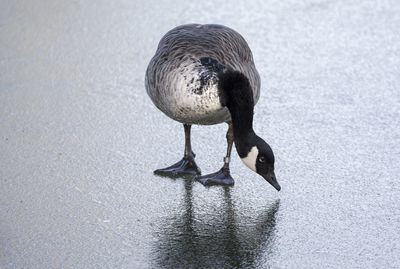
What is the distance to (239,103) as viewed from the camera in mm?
3762

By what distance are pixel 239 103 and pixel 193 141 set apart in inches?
39.0

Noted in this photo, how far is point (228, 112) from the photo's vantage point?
13.1 ft

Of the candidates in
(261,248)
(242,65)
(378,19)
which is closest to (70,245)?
(261,248)

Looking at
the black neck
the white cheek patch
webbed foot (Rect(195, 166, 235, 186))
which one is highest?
the black neck

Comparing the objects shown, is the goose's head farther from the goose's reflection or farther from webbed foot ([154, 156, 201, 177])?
webbed foot ([154, 156, 201, 177])

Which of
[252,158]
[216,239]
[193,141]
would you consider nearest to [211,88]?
[252,158]

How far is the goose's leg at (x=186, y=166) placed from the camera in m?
4.30

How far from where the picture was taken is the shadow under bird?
377cm

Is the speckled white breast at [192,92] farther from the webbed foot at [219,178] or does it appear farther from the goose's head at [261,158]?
the webbed foot at [219,178]

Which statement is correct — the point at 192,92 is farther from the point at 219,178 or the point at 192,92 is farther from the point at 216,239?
the point at 216,239

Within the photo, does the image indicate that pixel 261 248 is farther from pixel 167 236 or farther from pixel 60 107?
pixel 60 107

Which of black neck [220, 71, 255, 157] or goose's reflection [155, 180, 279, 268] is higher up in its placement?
black neck [220, 71, 255, 157]

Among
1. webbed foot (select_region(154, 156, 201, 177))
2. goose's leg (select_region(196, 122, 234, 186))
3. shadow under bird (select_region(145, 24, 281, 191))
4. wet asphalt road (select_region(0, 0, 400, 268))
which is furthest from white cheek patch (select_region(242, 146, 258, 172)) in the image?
webbed foot (select_region(154, 156, 201, 177))

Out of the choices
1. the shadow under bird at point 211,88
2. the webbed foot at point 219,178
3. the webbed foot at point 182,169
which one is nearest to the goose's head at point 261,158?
the shadow under bird at point 211,88
